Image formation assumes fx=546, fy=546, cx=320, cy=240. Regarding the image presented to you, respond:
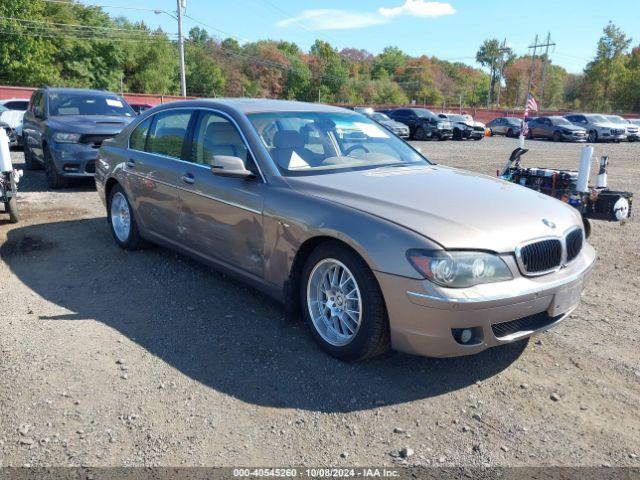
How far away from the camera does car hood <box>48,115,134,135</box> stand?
9266 mm

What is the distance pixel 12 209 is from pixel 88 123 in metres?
2.89

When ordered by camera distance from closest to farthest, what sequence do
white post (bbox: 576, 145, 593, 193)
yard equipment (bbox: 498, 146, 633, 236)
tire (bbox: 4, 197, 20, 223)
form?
1. yard equipment (bbox: 498, 146, 633, 236)
2. white post (bbox: 576, 145, 593, 193)
3. tire (bbox: 4, 197, 20, 223)

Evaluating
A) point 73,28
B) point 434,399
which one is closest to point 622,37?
point 73,28

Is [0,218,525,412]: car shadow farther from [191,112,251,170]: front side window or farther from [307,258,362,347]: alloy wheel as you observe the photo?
[191,112,251,170]: front side window

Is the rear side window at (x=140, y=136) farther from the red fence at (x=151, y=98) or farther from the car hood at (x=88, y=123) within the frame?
the red fence at (x=151, y=98)

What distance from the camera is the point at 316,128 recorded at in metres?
4.61

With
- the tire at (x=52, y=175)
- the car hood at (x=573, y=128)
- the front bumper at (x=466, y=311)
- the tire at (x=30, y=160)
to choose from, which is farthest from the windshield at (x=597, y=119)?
the front bumper at (x=466, y=311)

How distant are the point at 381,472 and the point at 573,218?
90.8 inches

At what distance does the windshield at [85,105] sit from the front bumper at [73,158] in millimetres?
1250

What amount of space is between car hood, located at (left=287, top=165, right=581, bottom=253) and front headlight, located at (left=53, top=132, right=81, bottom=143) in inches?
260

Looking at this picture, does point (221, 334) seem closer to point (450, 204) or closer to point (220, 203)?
point (220, 203)

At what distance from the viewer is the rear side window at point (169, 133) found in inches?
197

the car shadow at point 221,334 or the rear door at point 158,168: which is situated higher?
the rear door at point 158,168

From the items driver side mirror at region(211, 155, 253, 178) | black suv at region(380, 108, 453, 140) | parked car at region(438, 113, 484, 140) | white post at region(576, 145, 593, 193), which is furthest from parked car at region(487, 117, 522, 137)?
driver side mirror at region(211, 155, 253, 178)
